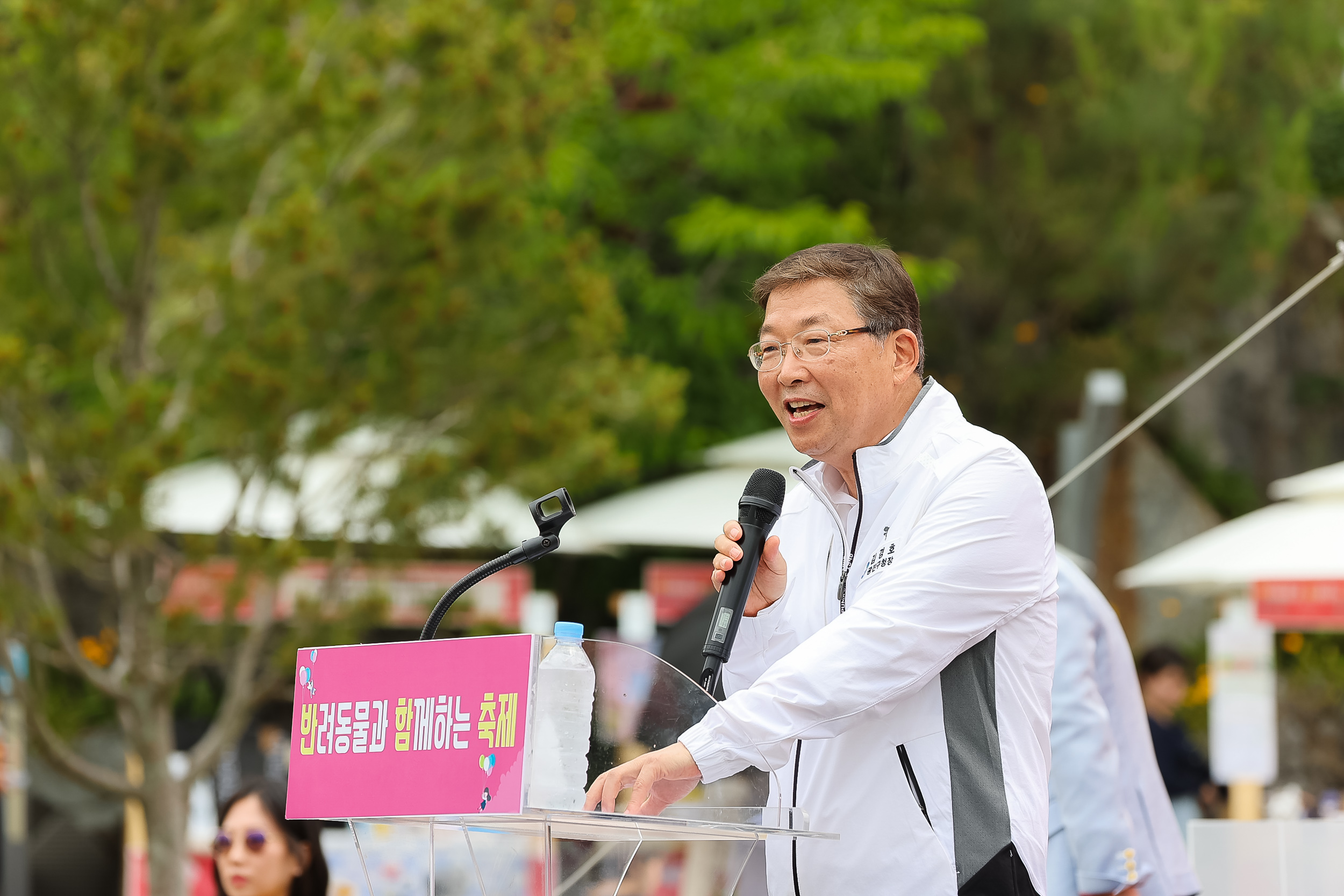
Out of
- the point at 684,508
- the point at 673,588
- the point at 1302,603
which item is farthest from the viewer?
the point at 673,588

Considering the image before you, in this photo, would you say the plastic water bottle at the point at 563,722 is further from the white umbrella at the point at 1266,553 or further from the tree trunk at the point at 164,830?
the white umbrella at the point at 1266,553

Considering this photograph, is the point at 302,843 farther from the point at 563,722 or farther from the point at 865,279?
the point at 865,279

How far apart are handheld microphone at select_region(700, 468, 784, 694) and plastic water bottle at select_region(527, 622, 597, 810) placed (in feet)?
1.05

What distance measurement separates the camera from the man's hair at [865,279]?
247 cm

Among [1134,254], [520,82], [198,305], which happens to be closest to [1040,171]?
[1134,254]

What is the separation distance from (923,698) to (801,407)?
0.47 meters

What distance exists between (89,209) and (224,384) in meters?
1.25

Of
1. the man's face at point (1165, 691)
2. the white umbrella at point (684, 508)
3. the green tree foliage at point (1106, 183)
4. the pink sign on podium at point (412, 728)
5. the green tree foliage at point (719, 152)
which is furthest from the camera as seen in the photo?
the green tree foliage at point (1106, 183)

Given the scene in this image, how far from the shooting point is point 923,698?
92.4 inches

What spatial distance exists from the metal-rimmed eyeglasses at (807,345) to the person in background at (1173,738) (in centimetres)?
514

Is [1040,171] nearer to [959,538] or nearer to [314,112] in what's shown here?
[314,112]

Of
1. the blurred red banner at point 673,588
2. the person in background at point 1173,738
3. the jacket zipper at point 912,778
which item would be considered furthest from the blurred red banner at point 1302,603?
the jacket zipper at point 912,778

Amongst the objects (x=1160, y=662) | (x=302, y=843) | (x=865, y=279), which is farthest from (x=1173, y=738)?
(x=865, y=279)

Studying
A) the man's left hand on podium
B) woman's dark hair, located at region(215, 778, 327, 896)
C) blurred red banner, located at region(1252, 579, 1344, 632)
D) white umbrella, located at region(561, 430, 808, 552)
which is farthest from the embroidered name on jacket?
blurred red banner, located at region(1252, 579, 1344, 632)
